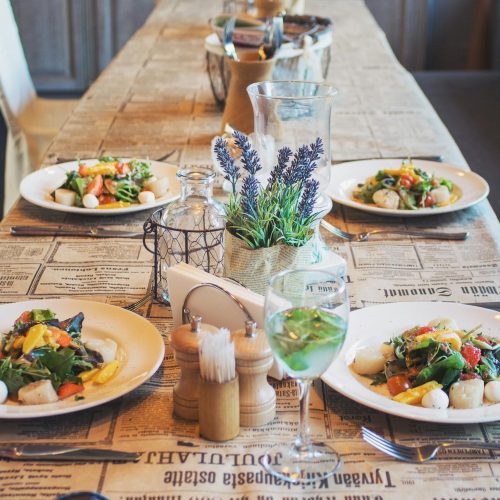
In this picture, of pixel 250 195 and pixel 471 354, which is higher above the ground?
pixel 250 195

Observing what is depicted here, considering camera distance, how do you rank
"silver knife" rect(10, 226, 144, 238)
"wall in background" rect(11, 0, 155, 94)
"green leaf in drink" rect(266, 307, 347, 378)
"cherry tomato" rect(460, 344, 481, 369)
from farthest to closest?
"wall in background" rect(11, 0, 155, 94), "silver knife" rect(10, 226, 144, 238), "cherry tomato" rect(460, 344, 481, 369), "green leaf in drink" rect(266, 307, 347, 378)

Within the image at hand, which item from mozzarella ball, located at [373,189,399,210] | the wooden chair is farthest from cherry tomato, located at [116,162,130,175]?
the wooden chair

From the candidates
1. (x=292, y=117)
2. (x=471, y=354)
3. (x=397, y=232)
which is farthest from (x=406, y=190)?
(x=471, y=354)

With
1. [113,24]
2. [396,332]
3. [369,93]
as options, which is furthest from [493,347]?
[113,24]

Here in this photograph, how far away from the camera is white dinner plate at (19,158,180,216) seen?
1604 mm

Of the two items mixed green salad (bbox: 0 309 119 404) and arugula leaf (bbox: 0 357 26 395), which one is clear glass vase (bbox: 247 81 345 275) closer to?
mixed green salad (bbox: 0 309 119 404)

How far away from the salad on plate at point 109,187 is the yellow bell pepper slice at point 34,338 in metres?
0.60

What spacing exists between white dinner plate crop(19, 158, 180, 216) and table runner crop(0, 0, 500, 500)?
1.2 inches

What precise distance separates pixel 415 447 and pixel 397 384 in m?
0.10

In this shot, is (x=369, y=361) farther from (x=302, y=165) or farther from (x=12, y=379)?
(x=12, y=379)

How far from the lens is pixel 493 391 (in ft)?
3.21

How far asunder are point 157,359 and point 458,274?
1.96 feet

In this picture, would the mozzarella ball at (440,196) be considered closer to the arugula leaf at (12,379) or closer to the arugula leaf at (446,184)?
the arugula leaf at (446,184)

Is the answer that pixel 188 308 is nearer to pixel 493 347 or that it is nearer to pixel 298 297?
pixel 298 297
